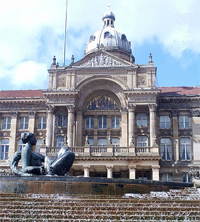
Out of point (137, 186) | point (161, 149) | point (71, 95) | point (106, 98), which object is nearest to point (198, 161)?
point (161, 149)

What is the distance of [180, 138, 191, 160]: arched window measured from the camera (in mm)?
48750

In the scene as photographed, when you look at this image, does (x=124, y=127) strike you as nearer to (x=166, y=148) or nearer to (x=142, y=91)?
(x=142, y=91)

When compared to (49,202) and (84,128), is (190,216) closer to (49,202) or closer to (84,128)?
(49,202)

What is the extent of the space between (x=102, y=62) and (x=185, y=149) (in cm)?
1440

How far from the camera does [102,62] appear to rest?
49.8 meters

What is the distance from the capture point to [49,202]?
16.3 m

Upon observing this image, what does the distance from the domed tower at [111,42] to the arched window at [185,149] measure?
17.8 meters

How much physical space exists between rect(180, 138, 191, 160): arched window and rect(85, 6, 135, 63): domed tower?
1775 cm

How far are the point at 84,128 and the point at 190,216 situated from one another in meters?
35.3

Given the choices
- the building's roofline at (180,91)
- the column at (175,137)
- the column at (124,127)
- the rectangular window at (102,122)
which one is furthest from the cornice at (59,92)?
the column at (175,137)

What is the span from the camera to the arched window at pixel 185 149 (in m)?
48.8

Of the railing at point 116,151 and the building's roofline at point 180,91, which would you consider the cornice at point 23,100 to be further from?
the building's roofline at point 180,91

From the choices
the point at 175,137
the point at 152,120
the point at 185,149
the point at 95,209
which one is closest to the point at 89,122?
the point at 152,120

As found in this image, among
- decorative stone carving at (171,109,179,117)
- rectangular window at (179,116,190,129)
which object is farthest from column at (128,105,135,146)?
rectangular window at (179,116,190,129)
